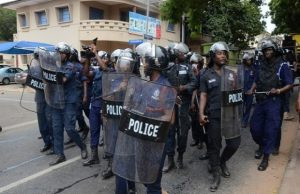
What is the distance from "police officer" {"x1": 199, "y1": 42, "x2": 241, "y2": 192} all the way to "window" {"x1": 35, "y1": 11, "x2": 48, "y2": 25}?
998 inches

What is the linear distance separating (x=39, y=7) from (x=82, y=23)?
5.13m

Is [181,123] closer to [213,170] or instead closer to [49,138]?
[213,170]

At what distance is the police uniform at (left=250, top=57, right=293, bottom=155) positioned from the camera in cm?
579

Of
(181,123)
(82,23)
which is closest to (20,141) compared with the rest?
(181,123)

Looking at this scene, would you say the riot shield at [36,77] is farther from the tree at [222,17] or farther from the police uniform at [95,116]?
the tree at [222,17]

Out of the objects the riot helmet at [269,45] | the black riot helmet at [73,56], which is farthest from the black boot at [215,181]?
the black riot helmet at [73,56]

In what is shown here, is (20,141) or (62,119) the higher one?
(62,119)

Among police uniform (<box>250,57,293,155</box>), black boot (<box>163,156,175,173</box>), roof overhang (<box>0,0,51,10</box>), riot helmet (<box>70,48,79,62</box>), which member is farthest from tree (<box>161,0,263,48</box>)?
roof overhang (<box>0,0,51,10</box>)

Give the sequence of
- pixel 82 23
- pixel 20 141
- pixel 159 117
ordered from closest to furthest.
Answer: pixel 159 117 → pixel 20 141 → pixel 82 23

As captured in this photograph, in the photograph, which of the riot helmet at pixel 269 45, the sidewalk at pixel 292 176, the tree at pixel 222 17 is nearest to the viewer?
the sidewalk at pixel 292 176

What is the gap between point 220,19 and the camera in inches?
743

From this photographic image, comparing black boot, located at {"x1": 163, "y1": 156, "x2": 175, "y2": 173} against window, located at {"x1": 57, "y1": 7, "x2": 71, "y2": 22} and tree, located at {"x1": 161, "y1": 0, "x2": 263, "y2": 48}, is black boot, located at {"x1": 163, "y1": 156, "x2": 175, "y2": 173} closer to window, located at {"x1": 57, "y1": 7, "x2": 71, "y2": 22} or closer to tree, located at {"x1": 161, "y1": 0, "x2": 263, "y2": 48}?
tree, located at {"x1": 161, "y1": 0, "x2": 263, "y2": 48}

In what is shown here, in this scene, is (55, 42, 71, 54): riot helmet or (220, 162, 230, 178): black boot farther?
(55, 42, 71, 54): riot helmet

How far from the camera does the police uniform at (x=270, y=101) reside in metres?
5.79
